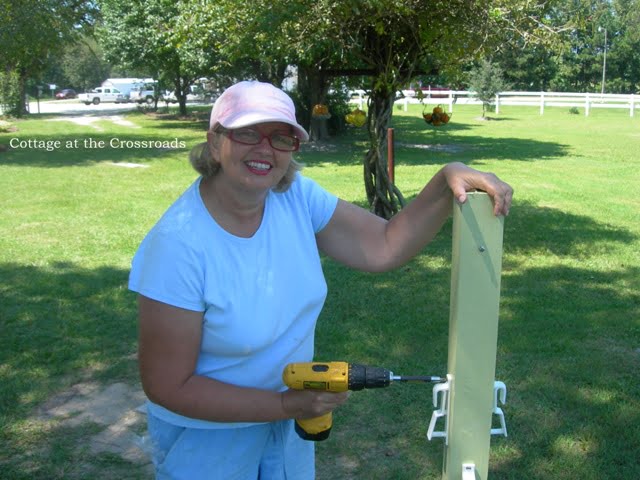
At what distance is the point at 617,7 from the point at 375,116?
6305 cm

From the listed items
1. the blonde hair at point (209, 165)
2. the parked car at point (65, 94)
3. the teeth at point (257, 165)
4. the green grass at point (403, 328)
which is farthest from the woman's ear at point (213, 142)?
the parked car at point (65, 94)

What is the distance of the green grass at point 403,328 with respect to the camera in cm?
359

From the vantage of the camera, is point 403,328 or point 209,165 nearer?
point 209,165

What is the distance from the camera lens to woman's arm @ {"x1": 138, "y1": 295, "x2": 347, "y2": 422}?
1.66 m

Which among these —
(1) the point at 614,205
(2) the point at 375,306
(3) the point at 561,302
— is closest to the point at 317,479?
(2) the point at 375,306

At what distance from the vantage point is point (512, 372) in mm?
4441

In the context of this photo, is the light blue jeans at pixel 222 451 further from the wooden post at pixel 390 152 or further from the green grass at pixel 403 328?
the wooden post at pixel 390 152

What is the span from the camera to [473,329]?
1.54 meters

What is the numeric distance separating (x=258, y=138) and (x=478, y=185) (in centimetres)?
58

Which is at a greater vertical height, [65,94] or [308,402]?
[65,94]

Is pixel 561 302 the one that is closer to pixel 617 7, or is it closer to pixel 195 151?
pixel 195 151

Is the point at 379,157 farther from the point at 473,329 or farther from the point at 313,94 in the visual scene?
the point at 313,94

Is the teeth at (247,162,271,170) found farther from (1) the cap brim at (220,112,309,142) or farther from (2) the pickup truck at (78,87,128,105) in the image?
(2) the pickup truck at (78,87,128,105)

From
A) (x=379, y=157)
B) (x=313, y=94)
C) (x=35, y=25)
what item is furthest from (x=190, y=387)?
(x=313, y=94)
